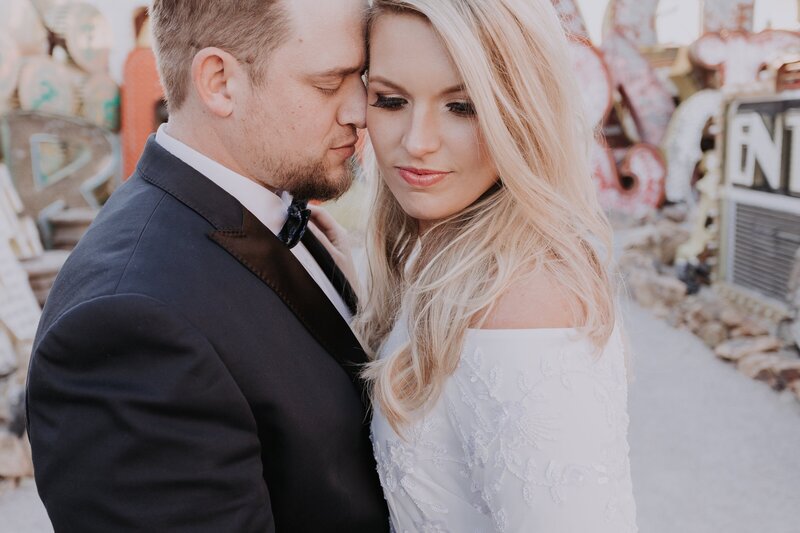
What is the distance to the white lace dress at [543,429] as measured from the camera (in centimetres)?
142

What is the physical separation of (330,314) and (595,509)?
0.74 m

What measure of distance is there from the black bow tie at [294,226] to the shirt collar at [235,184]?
0.12ft

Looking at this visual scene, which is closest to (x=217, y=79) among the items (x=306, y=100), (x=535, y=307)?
(x=306, y=100)

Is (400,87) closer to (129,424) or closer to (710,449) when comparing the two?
(129,424)

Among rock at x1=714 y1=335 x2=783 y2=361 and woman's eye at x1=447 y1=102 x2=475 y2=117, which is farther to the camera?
rock at x1=714 y1=335 x2=783 y2=361

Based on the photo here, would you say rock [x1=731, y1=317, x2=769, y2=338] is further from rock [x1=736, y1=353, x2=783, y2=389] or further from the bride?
the bride

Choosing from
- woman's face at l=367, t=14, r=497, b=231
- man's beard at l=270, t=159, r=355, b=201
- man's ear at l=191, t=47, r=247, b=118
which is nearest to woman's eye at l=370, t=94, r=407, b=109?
woman's face at l=367, t=14, r=497, b=231

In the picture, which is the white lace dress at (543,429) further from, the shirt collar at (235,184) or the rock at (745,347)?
the rock at (745,347)

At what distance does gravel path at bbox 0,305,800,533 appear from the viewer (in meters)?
3.91

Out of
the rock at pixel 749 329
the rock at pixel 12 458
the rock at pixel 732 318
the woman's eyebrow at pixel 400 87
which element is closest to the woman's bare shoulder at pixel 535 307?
the woman's eyebrow at pixel 400 87

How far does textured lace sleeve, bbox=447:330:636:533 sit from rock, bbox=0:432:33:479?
13.3 feet

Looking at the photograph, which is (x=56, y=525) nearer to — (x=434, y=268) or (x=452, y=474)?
(x=452, y=474)

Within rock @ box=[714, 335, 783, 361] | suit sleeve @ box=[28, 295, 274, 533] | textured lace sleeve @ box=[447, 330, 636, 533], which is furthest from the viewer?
rock @ box=[714, 335, 783, 361]

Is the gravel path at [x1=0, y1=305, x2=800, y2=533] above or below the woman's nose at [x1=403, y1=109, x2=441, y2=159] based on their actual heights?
below
